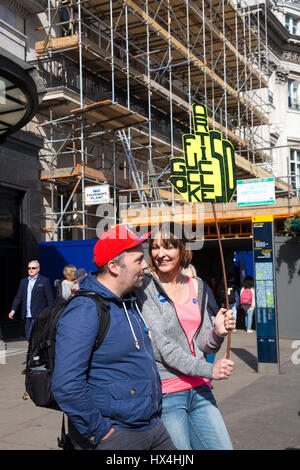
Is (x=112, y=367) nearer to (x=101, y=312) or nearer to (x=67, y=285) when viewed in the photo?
(x=101, y=312)

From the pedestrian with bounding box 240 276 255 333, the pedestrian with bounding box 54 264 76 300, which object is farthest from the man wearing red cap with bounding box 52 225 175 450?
the pedestrian with bounding box 240 276 255 333

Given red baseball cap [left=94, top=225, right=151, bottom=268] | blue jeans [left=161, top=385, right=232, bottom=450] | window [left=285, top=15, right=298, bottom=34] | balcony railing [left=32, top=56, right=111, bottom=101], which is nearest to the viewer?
A: red baseball cap [left=94, top=225, right=151, bottom=268]

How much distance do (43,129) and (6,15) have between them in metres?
3.44

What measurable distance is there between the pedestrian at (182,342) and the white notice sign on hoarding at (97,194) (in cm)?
1371

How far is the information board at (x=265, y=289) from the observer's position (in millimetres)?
9281

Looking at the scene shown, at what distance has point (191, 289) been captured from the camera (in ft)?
11.2

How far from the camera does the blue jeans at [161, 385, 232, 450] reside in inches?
120

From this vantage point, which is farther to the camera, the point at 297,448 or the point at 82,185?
the point at 82,185

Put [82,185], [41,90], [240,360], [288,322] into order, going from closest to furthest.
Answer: [41,90] < [240,360] < [288,322] < [82,185]

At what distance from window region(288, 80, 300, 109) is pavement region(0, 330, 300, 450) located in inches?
1198

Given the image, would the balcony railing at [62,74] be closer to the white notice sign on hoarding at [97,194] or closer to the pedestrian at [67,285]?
the white notice sign on hoarding at [97,194]

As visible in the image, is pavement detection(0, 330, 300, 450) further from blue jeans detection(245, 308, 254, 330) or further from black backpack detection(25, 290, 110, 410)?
blue jeans detection(245, 308, 254, 330)

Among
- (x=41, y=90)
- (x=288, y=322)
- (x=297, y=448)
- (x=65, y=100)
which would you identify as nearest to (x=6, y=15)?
(x=65, y=100)

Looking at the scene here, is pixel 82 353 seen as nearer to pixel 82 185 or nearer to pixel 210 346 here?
pixel 210 346
